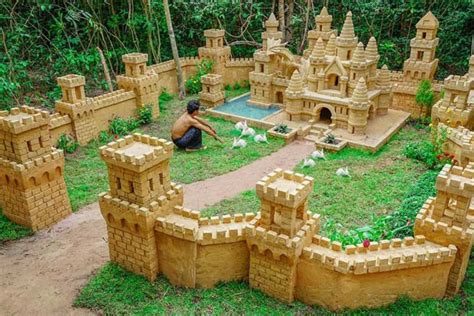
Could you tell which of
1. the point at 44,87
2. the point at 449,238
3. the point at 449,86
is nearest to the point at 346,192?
the point at 449,238

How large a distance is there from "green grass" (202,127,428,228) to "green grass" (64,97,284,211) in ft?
7.14

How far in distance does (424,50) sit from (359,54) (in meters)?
3.86

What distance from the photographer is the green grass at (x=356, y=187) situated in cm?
1422

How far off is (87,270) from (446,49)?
75.4 ft

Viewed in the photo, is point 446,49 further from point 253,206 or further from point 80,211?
point 80,211

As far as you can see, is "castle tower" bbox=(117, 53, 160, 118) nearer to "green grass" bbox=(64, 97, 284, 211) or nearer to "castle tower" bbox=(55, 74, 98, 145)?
"green grass" bbox=(64, 97, 284, 211)

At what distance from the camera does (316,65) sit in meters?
21.4

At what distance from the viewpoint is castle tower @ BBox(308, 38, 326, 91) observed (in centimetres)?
2117

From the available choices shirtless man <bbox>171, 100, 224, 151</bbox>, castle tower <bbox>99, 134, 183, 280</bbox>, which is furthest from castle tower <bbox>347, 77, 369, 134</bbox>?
castle tower <bbox>99, 134, 183, 280</bbox>

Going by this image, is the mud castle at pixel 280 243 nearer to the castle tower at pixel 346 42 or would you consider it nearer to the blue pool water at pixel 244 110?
the castle tower at pixel 346 42

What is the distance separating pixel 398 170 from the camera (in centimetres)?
1691

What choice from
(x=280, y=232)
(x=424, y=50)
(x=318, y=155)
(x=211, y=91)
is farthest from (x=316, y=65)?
(x=280, y=232)

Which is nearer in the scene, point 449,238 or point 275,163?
point 449,238

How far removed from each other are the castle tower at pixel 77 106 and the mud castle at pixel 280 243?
8341mm
